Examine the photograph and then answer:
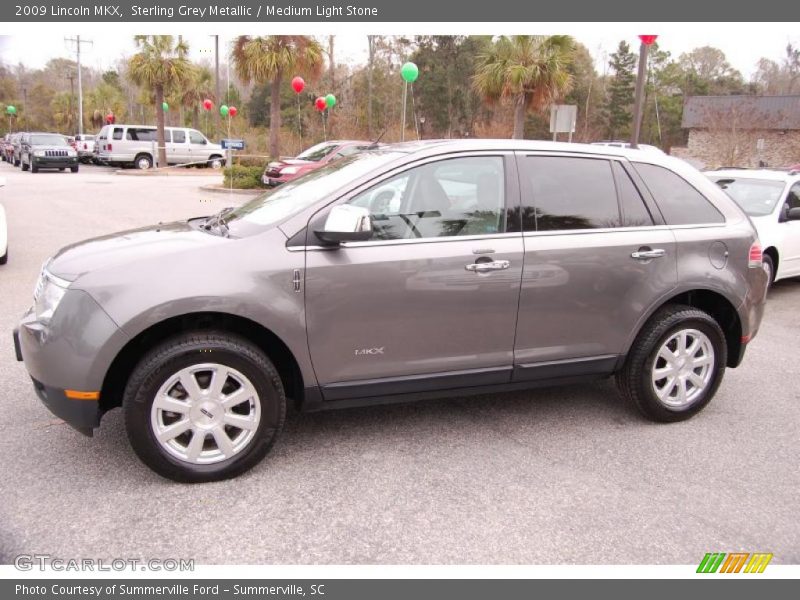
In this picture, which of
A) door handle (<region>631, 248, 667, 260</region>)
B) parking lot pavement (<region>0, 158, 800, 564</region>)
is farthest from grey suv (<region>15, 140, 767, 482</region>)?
parking lot pavement (<region>0, 158, 800, 564</region>)

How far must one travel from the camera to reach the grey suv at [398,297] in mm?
3201

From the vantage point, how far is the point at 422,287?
3533mm

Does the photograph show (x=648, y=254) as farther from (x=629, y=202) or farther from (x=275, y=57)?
(x=275, y=57)

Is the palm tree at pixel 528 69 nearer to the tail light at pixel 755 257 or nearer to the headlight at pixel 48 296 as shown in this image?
the tail light at pixel 755 257

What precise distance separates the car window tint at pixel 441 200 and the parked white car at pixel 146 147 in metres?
29.4

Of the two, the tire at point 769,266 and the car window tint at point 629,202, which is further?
the tire at point 769,266

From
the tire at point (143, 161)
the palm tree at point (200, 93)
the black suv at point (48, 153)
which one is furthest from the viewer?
the palm tree at point (200, 93)

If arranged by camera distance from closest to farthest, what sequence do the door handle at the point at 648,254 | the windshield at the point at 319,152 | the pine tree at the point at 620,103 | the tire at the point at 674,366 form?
the door handle at the point at 648,254
the tire at the point at 674,366
the windshield at the point at 319,152
the pine tree at the point at 620,103

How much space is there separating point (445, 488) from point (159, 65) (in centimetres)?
3114

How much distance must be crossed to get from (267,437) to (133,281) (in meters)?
1.03

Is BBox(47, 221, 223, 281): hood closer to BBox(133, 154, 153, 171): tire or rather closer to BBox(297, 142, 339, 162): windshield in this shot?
BBox(297, 142, 339, 162): windshield

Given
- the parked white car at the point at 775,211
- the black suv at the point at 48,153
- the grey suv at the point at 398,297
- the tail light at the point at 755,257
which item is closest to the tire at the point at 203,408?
the grey suv at the point at 398,297

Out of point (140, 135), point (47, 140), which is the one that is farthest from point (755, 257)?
point (47, 140)

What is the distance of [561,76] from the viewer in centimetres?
1912
